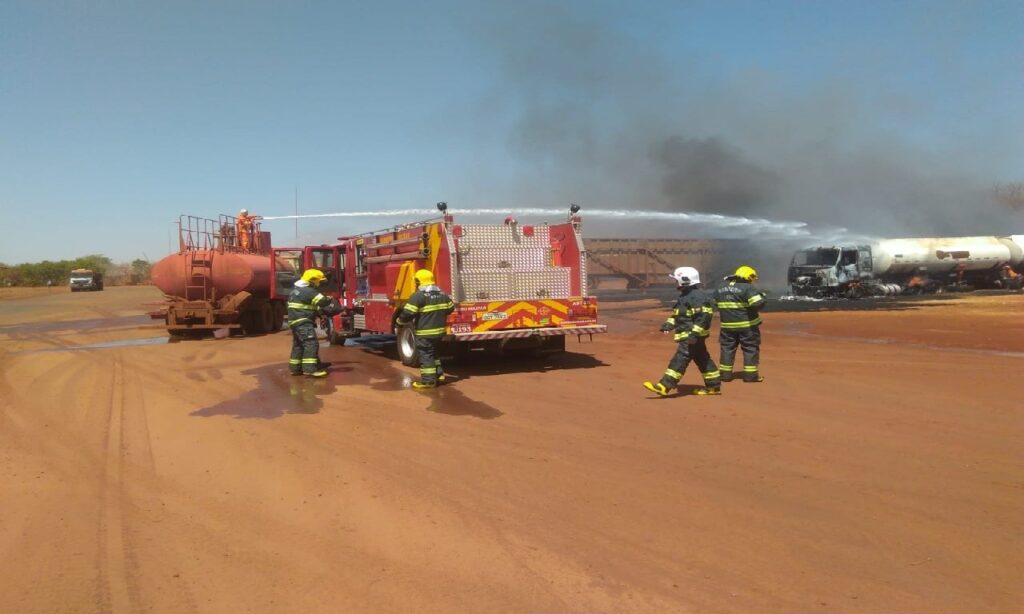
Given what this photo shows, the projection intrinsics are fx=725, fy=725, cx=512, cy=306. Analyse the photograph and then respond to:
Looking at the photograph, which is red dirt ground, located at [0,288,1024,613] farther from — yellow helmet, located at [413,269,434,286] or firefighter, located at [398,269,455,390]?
yellow helmet, located at [413,269,434,286]

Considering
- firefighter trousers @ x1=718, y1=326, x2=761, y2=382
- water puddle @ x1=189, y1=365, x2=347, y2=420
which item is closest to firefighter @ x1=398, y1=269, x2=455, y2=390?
water puddle @ x1=189, y1=365, x2=347, y2=420

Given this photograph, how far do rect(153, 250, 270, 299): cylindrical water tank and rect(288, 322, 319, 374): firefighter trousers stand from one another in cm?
739

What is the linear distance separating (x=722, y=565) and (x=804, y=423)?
366cm

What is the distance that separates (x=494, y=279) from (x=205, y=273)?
9276 millimetres

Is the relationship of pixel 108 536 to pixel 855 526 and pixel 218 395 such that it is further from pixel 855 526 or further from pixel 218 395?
pixel 218 395

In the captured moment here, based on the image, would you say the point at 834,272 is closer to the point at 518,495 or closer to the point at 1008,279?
the point at 1008,279

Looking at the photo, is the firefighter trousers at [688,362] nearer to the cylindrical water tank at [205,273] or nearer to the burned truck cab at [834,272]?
the cylindrical water tank at [205,273]

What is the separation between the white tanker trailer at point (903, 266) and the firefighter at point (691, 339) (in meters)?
23.3

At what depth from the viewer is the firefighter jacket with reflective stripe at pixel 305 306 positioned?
10.8 m

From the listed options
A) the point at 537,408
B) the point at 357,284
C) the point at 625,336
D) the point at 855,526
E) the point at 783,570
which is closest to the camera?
the point at 783,570

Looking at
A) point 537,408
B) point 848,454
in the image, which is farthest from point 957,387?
→ point 537,408

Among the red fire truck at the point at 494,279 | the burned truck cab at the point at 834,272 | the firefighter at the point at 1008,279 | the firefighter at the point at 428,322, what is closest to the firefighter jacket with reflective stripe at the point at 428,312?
the firefighter at the point at 428,322

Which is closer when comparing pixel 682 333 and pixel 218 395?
pixel 682 333

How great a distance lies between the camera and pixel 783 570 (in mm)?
3746
